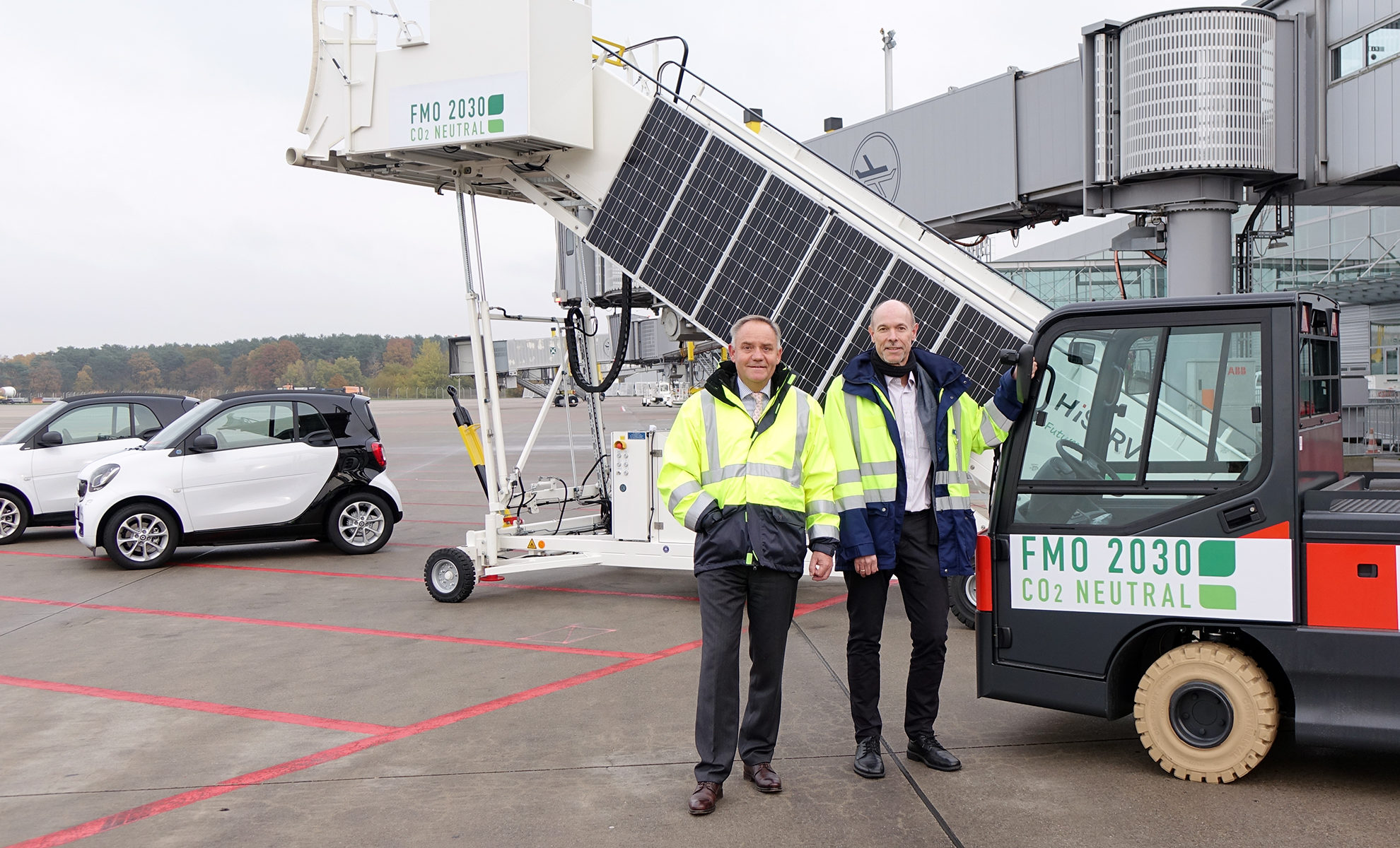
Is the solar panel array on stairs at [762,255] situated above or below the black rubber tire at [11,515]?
above

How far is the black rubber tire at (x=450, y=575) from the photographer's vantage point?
900 centimetres

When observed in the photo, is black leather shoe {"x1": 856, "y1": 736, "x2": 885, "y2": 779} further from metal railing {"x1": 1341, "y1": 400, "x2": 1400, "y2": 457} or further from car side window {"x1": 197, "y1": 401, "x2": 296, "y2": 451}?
metal railing {"x1": 1341, "y1": 400, "x2": 1400, "y2": 457}

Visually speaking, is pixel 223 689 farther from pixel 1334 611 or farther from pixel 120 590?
pixel 1334 611

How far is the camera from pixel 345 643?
7699 millimetres

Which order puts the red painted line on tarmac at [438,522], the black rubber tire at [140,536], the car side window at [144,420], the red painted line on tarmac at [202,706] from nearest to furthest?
the red painted line on tarmac at [202,706] < the black rubber tire at [140,536] < the car side window at [144,420] < the red painted line on tarmac at [438,522]

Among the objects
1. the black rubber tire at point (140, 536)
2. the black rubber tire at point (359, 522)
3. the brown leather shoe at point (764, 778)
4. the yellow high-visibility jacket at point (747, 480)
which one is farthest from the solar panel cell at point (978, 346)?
the black rubber tire at point (140, 536)

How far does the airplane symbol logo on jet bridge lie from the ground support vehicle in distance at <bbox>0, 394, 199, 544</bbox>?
40.2 ft

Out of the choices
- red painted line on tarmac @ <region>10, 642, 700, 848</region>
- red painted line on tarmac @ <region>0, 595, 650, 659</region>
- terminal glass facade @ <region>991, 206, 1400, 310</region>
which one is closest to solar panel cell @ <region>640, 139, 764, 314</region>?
red painted line on tarmac @ <region>0, 595, 650, 659</region>

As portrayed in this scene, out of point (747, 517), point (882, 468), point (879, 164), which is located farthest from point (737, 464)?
point (879, 164)

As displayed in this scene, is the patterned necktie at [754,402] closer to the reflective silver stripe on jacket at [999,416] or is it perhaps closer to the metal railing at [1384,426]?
the reflective silver stripe on jacket at [999,416]

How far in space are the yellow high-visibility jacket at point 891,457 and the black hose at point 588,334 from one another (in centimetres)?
460

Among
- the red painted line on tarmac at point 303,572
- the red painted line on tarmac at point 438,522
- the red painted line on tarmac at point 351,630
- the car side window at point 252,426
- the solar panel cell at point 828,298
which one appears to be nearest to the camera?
the red painted line on tarmac at point 351,630

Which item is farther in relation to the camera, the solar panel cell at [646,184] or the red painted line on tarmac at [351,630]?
the solar panel cell at [646,184]

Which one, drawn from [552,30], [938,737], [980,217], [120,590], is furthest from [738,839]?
[980,217]
